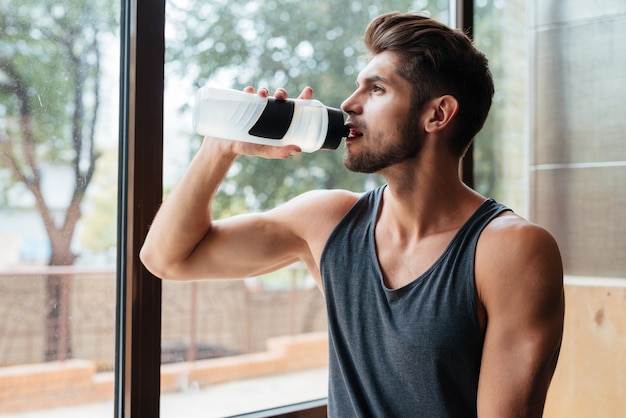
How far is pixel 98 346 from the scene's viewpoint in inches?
54.8

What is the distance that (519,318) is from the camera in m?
1.18

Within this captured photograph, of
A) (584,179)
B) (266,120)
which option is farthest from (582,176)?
(266,120)

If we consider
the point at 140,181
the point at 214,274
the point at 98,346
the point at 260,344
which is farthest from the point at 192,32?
the point at 260,344

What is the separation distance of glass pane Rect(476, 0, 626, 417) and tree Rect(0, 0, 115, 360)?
1277 millimetres

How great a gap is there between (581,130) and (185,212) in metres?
1.23

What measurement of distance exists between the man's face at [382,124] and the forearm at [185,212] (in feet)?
0.76

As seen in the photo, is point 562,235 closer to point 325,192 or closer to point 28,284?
point 325,192

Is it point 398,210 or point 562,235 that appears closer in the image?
point 398,210

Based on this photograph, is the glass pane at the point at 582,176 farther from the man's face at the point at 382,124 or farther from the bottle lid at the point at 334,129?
the bottle lid at the point at 334,129

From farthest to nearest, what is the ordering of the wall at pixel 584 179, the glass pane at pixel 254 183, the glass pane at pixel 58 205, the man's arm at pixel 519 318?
the wall at pixel 584 179 < the glass pane at pixel 254 183 < the glass pane at pixel 58 205 < the man's arm at pixel 519 318

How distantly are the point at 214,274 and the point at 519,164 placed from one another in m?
1.60

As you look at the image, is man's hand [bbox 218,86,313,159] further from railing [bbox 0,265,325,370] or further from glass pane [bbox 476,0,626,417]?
glass pane [bbox 476,0,626,417]

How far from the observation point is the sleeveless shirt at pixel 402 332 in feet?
3.97

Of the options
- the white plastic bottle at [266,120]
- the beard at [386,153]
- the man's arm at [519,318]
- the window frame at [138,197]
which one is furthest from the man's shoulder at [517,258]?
the window frame at [138,197]
